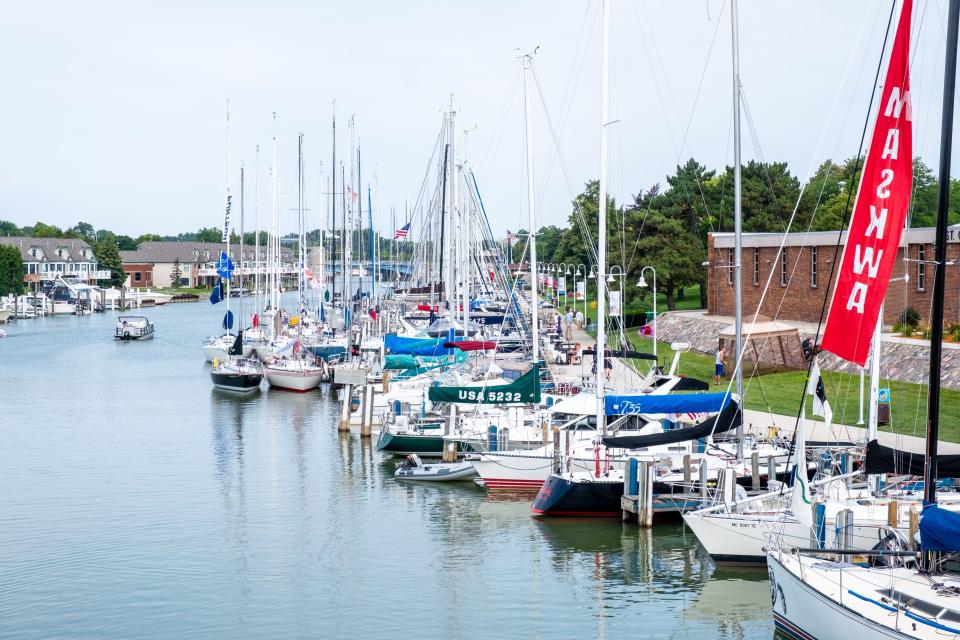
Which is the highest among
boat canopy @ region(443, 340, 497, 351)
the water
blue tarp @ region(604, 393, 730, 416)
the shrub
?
the shrub

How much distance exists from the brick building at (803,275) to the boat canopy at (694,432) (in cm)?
1785

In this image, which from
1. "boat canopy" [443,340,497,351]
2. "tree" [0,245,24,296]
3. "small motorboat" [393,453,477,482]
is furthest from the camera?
"tree" [0,245,24,296]

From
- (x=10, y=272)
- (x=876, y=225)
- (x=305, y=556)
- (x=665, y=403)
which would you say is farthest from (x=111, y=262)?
(x=876, y=225)

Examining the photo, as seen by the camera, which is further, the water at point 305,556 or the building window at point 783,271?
the building window at point 783,271

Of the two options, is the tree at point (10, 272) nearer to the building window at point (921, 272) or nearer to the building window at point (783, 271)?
the building window at point (783, 271)

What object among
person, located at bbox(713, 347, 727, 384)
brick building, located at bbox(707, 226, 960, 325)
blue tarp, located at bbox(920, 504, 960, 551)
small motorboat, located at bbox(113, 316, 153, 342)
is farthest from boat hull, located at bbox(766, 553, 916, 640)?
small motorboat, located at bbox(113, 316, 153, 342)

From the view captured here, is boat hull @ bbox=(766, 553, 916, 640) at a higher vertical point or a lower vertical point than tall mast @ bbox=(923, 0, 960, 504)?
lower

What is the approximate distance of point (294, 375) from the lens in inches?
2522

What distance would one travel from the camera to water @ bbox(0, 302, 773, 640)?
24.5 metres

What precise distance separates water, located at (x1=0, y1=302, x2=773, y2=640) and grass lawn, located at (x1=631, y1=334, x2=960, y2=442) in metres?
10.8

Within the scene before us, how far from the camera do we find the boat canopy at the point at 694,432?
29.3m

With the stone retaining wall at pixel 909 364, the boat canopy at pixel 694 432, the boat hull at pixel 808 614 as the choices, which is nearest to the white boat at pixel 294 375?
the stone retaining wall at pixel 909 364

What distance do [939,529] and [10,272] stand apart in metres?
143

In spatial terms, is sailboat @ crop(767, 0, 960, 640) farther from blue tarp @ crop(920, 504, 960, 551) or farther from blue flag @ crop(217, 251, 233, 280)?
blue flag @ crop(217, 251, 233, 280)
